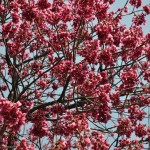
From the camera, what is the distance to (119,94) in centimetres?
1045

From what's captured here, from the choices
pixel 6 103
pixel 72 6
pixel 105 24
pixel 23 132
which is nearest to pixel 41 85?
pixel 23 132

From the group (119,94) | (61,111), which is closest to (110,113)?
(119,94)

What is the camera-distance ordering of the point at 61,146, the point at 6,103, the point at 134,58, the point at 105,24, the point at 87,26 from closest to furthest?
1. the point at 6,103
2. the point at 61,146
3. the point at 105,24
4. the point at 87,26
5. the point at 134,58

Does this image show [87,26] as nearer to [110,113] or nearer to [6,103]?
[110,113]

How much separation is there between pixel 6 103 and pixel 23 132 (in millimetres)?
4344

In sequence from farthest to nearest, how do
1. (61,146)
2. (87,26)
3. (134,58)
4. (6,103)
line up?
(134,58)
(87,26)
(61,146)
(6,103)

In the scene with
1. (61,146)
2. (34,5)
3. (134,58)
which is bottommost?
(61,146)

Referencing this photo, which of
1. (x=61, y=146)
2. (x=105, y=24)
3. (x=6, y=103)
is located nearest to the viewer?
(x=6, y=103)

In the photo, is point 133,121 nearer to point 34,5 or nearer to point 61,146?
point 61,146

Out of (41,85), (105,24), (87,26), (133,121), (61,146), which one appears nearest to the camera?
(61,146)

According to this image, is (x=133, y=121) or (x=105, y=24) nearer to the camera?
(x=105, y=24)

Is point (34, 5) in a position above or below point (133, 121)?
above

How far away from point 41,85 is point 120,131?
12.4 feet

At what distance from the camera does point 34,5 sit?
9.77m
